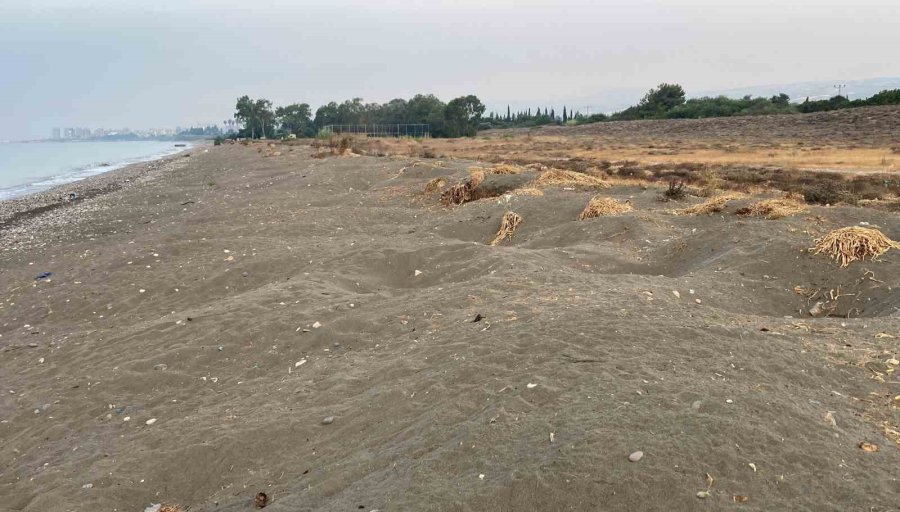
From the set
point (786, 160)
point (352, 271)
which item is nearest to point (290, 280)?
point (352, 271)

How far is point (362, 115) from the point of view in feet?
343

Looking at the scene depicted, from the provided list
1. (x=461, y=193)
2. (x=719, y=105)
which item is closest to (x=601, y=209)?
(x=461, y=193)

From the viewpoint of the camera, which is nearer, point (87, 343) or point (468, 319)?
point (468, 319)

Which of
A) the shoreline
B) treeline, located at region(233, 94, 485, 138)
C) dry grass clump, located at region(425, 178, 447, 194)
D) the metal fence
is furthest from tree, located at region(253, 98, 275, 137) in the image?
dry grass clump, located at region(425, 178, 447, 194)

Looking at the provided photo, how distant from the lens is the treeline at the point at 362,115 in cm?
8044

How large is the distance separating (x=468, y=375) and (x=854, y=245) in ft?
19.7

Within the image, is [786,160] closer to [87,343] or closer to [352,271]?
[352,271]

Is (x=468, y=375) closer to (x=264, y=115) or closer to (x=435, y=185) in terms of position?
(x=435, y=185)

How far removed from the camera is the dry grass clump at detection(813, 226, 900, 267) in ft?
24.6

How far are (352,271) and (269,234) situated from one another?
4.68 m

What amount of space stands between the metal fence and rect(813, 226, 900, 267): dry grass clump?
7391 cm

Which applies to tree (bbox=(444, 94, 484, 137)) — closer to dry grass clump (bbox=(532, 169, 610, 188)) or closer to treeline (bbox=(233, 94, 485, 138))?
treeline (bbox=(233, 94, 485, 138))

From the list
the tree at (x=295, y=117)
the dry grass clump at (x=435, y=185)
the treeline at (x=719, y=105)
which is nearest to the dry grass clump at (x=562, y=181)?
the dry grass clump at (x=435, y=185)

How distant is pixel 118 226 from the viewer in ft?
57.1
